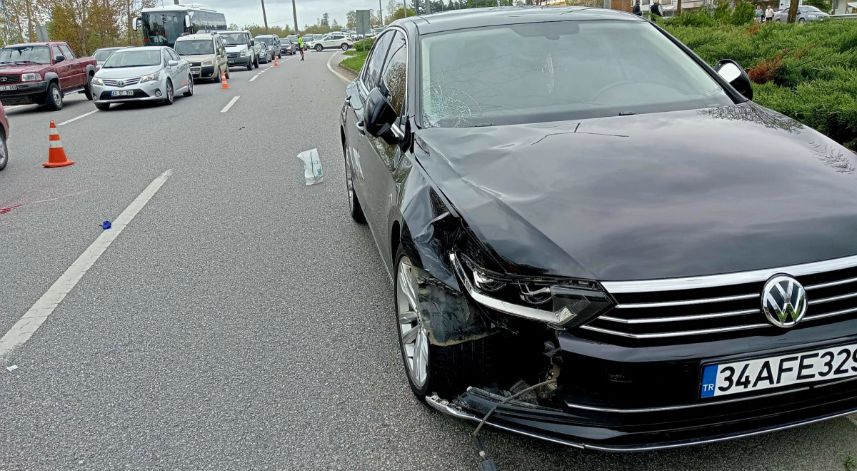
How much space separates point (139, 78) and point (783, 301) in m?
19.2

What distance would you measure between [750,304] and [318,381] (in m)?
2.07

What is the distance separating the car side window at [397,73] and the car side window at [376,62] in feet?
0.65

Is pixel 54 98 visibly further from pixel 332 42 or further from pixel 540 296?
pixel 332 42

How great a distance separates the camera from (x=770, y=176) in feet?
9.39

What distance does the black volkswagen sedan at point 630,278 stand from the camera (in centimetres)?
233

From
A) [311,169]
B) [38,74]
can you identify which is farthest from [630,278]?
[38,74]

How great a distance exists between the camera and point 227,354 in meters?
4.02

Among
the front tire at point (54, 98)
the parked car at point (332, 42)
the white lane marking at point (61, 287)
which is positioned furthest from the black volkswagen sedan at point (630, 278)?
the parked car at point (332, 42)

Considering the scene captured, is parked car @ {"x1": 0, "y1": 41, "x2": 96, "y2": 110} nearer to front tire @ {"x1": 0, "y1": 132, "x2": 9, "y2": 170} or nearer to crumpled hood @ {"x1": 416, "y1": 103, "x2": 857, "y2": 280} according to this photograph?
front tire @ {"x1": 0, "y1": 132, "x2": 9, "y2": 170}

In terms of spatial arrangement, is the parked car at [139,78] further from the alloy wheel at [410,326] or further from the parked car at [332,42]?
the parked car at [332,42]

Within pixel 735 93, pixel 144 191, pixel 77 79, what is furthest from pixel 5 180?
pixel 77 79

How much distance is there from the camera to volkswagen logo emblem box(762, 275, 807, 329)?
7.61ft

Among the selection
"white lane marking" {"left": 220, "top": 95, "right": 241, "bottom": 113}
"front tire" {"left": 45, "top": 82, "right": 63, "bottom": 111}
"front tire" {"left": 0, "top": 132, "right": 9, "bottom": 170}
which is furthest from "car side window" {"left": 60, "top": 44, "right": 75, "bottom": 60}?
"front tire" {"left": 0, "top": 132, "right": 9, "bottom": 170}

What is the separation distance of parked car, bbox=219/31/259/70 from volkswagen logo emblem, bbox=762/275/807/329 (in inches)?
1580
